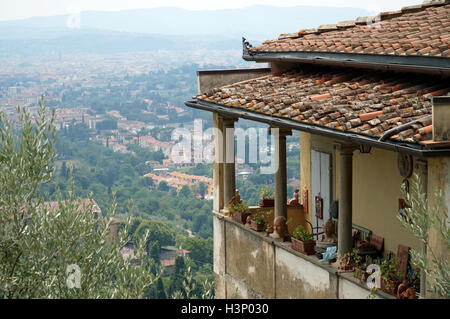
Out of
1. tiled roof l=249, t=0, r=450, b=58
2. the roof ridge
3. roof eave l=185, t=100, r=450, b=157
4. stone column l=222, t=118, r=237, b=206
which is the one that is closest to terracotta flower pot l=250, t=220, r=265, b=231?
stone column l=222, t=118, r=237, b=206

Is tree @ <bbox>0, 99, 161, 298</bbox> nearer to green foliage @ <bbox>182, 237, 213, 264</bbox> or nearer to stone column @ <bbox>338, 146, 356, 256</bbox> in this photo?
stone column @ <bbox>338, 146, 356, 256</bbox>

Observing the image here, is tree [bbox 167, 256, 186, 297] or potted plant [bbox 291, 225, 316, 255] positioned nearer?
potted plant [bbox 291, 225, 316, 255]

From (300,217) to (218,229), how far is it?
1.80 metres

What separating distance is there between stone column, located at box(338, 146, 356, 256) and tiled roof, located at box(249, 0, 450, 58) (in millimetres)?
1613

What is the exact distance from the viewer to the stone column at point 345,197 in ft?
33.2

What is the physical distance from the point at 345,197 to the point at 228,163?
4643mm

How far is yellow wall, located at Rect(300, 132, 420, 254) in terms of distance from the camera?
1153cm

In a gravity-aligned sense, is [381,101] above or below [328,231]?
above

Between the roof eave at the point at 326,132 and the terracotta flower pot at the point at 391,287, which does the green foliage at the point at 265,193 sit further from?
the terracotta flower pot at the point at 391,287
